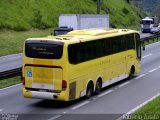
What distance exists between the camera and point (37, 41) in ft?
60.2

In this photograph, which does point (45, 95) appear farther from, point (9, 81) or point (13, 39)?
point (13, 39)

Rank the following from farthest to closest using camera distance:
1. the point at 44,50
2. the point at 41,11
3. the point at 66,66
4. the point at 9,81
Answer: the point at 41,11, the point at 9,81, the point at 44,50, the point at 66,66

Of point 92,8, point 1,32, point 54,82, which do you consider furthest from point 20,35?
point 54,82

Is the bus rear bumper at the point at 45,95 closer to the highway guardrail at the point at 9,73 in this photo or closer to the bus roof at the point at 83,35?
the bus roof at the point at 83,35

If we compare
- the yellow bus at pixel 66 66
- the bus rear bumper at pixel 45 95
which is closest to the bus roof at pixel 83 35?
the yellow bus at pixel 66 66

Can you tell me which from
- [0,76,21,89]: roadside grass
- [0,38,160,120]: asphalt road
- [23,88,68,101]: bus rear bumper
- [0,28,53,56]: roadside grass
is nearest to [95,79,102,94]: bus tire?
[0,38,160,120]: asphalt road

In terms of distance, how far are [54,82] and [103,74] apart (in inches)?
175

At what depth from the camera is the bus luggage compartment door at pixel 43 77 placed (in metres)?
17.8

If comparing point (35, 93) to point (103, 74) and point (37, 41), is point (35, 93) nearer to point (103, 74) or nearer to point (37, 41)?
point (37, 41)

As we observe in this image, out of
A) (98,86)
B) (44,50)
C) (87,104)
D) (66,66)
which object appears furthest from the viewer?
(98,86)

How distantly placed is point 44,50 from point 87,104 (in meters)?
2.92

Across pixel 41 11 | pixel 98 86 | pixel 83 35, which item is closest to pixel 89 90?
pixel 98 86

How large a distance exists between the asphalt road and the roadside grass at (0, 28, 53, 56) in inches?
867

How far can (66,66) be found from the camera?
1778cm
